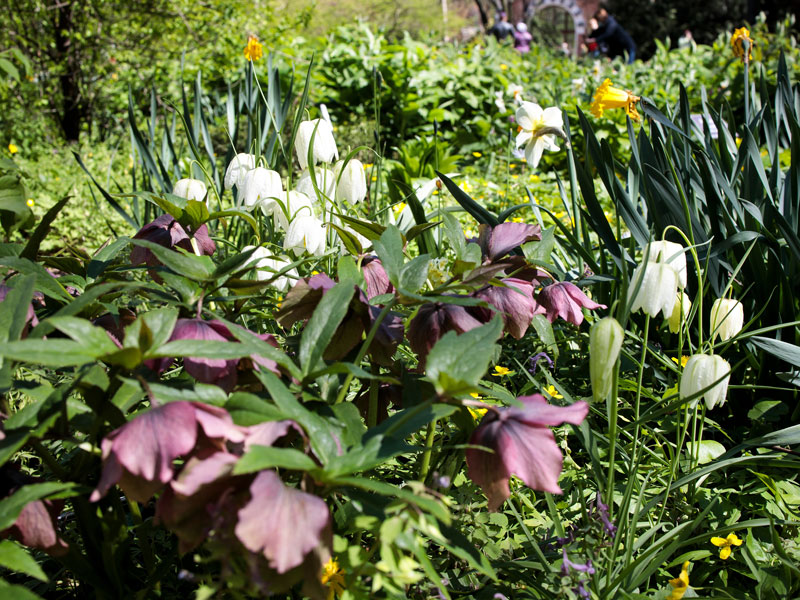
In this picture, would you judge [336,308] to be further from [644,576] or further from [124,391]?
[644,576]

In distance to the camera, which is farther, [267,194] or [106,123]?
[106,123]

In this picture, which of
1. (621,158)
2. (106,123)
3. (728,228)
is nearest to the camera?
(728,228)

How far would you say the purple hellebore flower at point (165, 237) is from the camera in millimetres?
1002

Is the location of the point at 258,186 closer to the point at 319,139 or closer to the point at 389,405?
the point at 319,139

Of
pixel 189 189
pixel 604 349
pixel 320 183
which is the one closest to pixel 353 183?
pixel 320 183

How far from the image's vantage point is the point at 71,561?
74 centimetres

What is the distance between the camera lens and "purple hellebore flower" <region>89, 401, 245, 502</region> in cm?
58

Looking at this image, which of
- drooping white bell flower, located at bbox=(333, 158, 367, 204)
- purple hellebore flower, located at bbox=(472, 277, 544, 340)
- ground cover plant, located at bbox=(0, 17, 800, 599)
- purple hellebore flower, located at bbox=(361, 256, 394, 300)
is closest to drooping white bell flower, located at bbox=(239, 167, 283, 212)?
ground cover plant, located at bbox=(0, 17, 800, 599)

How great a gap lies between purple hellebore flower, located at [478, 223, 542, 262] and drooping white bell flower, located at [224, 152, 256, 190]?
0.59 metres

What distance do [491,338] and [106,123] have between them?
595 cm

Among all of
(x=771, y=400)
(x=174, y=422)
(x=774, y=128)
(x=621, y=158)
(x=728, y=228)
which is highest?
(x=174, y=422)

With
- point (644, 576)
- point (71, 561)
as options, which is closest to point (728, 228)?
point (644, 576)

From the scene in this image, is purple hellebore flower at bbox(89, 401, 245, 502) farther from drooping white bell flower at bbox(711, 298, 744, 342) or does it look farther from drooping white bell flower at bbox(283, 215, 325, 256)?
drooping white bell flower at bbox(711, 298, 744, 342)

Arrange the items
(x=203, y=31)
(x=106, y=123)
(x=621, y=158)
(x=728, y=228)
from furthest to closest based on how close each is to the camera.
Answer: (x=106, y=123) < (x=203, y=31) < (x=621, y=158) < (x=728, y=228)
